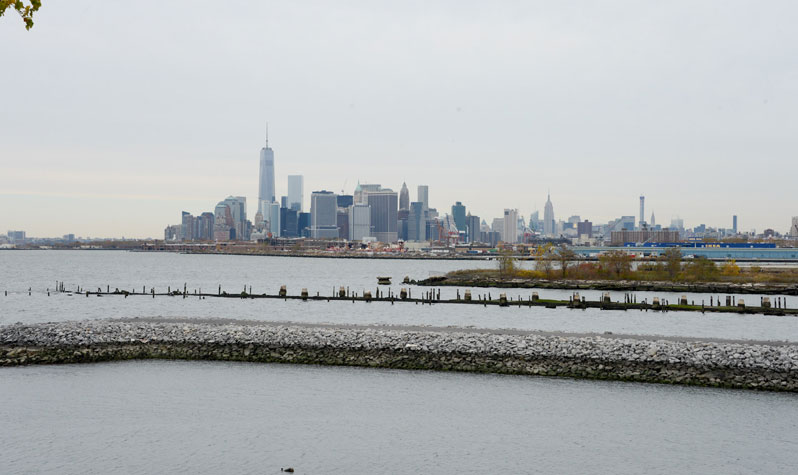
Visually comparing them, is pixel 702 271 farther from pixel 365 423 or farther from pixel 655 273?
pixel 365 423

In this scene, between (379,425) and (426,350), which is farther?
(426,350)

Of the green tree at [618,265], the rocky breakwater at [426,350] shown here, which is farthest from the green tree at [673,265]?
the rocky breakwater at [426,350]

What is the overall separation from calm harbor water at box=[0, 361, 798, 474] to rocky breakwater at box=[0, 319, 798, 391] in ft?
3.88

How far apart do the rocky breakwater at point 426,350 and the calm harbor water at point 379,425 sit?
3.88 ft

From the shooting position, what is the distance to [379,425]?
84.0 feet

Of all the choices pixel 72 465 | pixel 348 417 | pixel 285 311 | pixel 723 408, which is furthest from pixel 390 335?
pixel 285 311

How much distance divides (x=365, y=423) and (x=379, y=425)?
0.55 m

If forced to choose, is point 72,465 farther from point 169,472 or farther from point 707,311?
point 707,311

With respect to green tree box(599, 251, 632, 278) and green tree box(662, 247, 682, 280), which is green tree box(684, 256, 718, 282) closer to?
green tree box(662, 247, 682, 280)

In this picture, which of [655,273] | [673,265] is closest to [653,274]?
[655,273]

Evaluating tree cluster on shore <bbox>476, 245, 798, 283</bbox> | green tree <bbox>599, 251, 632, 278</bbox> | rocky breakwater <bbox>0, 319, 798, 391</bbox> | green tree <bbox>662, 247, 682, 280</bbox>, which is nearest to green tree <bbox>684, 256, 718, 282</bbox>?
tree cluster on shore <bbox>476, 245, 798, 283</bbox>

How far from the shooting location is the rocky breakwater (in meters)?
31.4

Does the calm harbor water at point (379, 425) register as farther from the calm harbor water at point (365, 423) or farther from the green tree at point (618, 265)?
the green tree at point (618, 265)

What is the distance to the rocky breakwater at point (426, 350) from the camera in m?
31.4
